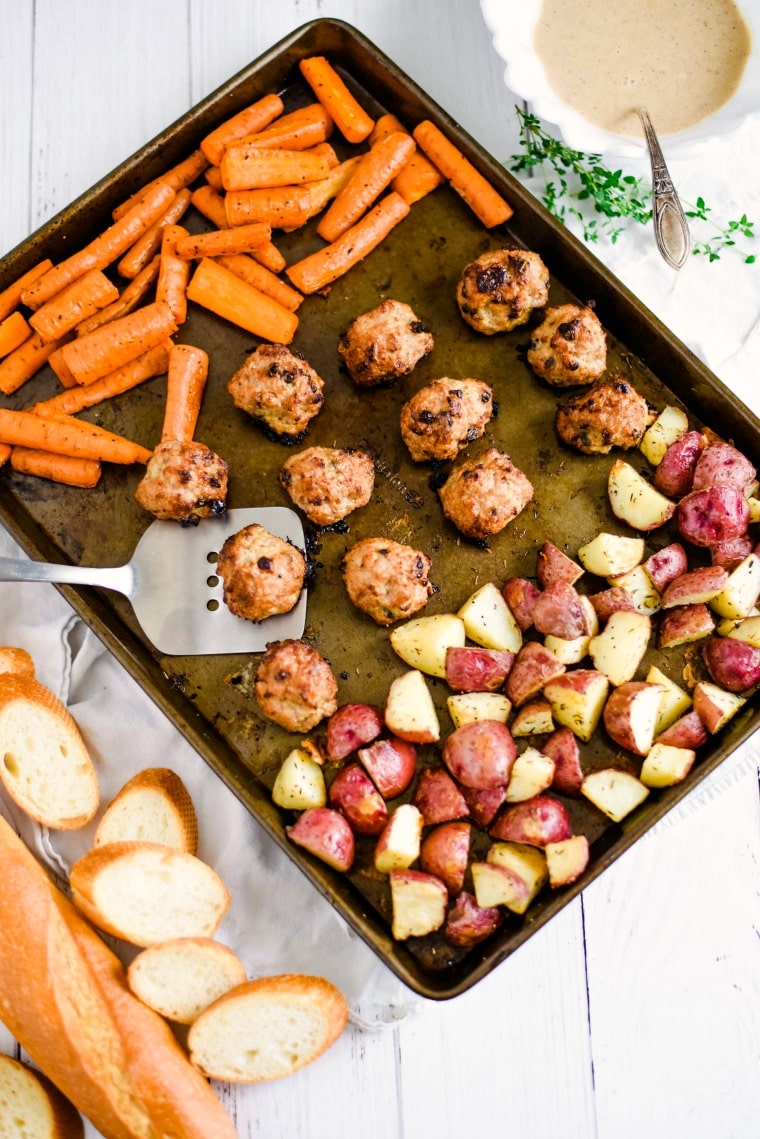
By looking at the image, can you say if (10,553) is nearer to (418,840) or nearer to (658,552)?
(418,840)

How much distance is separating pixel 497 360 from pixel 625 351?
22.7 inches

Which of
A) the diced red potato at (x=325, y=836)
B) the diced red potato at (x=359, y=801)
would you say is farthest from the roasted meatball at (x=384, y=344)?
the diced red potato at (x=325, y=836)

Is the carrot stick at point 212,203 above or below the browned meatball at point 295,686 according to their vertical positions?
above

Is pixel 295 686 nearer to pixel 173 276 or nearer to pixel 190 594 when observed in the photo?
pixel 190 594

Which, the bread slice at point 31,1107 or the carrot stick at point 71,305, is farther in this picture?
the carrot stick at point 71,305

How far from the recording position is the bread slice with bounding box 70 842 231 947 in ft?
13.1

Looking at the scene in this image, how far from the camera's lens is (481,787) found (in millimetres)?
4125

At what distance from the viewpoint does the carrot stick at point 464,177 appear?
15.2 feet

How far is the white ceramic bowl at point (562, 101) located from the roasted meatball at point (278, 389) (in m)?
1.45

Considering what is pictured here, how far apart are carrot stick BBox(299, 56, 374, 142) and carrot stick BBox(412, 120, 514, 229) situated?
28cm

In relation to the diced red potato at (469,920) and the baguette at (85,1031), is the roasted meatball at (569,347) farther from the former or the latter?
the baguette at (85,1031)

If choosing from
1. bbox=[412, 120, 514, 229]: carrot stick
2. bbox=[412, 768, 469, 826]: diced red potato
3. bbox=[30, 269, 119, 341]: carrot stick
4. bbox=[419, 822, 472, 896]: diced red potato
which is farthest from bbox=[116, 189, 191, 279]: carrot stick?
bbox=[419, 822, 472, 896]: diced red potato

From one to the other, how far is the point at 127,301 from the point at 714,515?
2.74m

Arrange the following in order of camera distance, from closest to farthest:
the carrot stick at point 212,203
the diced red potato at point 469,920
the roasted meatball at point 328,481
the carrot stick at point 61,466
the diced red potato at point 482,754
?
1. the diced red potato at point 469,920
2. the diced red potato at point 482,754
3. the roasted meatball at point 328,481
4. the carrot stick at point 61,466
5. the carrot stick at point 212,203
